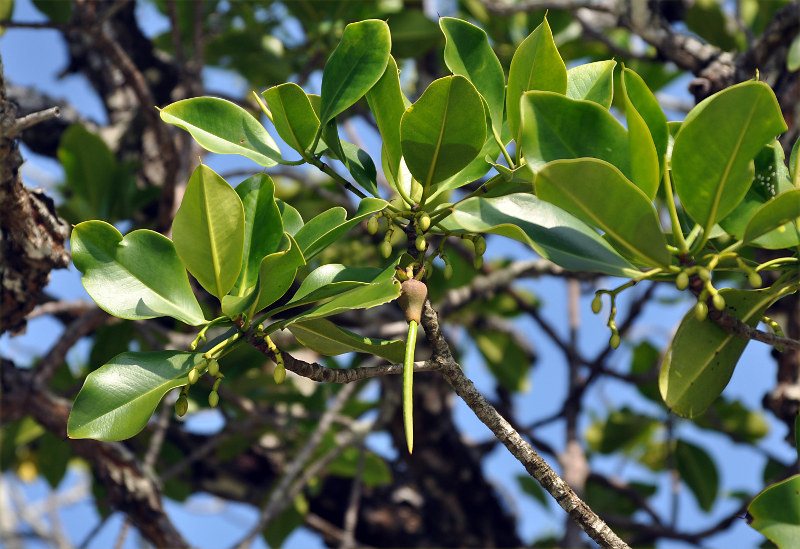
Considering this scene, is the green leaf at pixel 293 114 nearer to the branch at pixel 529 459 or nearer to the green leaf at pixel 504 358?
the branch at pixel 529 459

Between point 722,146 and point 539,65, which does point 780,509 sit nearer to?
point 722,146

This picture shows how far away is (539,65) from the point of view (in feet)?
2.51

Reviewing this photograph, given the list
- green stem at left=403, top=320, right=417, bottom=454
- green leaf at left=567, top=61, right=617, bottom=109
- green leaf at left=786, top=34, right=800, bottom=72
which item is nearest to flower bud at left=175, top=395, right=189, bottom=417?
green stem at left=403, top=320, right=417, bottom=454

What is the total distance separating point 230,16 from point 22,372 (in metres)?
Answer: 1.27

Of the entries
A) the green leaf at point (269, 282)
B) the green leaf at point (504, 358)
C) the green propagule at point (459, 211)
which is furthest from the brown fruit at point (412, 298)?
the green leaf at point (504, 358)

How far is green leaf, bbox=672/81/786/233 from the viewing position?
0.66 metres

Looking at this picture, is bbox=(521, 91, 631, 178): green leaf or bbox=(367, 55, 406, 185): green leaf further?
bbox=(367, 55, 406, 185): green leaf

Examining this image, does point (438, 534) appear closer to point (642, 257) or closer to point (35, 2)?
point (642, 257)

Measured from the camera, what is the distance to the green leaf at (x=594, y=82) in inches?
31.7

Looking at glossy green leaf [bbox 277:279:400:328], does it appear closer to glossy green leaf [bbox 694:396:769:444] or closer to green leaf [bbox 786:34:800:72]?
green leaf [bbox 786:34:800:72]

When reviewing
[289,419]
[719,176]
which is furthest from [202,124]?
[289,419]

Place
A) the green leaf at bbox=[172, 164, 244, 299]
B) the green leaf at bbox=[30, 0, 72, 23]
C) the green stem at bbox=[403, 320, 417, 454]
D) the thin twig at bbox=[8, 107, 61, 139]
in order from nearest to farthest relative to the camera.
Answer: the green stem at bbox=[403, 320, 417, 454]
the green leaf at bbox=[172, 164, 244, 299]
the thin twig at bbox=[8, 107, 61, 139]
the green leaf at bbox=[30, 0, 72, 23]

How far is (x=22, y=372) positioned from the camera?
1.52 metres

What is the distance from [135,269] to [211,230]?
138mm
